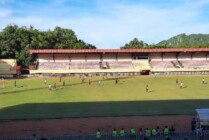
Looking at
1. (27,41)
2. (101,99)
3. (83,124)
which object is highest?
(27,41)

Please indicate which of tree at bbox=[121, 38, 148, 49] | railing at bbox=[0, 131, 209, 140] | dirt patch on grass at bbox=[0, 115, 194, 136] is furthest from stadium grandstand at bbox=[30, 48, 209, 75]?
railing at bbox=[0, 131, 209, 140]

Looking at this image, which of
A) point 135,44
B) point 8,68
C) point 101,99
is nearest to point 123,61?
point 8,68

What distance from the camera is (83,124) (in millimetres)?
36062

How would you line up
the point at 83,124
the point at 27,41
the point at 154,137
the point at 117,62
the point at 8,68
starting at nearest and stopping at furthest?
1. the point at 154,137
2. the point at 83,124
3. the point at 8,68
4. the point at 117,62
5. the point at 27,41

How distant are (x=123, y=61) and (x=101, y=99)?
3536cm

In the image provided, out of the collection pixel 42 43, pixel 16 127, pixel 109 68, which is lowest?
pixel 16 127

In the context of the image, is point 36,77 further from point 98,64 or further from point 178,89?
point 178,89

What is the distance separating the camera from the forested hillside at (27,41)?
93312mm

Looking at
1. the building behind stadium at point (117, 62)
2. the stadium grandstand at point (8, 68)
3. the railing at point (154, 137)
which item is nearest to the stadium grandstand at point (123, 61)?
the building behind stadium at point (117, 62)

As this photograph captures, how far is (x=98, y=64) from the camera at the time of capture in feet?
273

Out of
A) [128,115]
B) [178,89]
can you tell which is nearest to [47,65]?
[178,89]

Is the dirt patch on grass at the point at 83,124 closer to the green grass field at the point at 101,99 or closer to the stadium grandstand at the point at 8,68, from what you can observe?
the green grass field at the point at 101,99

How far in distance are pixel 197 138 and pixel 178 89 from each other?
30463mm

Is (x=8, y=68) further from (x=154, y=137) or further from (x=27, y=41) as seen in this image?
(x=154, y=137)
